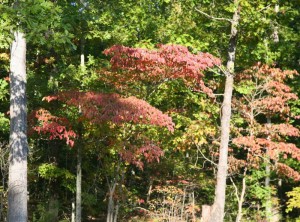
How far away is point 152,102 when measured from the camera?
35.1ft

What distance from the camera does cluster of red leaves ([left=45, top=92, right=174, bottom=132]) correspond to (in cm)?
707

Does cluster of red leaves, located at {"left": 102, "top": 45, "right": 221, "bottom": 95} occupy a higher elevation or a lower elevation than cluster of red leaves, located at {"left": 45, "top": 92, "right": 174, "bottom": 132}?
higher

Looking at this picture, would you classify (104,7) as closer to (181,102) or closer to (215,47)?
(215,47)

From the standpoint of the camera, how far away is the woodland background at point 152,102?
7668mm

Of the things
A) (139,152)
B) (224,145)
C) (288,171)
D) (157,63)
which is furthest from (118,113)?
(288,171)

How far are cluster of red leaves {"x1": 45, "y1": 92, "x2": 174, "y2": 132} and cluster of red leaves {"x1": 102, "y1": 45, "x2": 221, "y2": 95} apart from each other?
79cm

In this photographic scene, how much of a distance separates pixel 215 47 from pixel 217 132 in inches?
87.0

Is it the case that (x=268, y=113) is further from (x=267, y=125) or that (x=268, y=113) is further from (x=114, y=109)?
(x=114, y=109)

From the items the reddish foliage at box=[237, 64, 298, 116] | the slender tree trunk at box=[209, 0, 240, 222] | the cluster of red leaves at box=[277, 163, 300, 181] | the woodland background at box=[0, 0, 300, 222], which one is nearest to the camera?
the woodland background at box=[0, 0, 300, 222]

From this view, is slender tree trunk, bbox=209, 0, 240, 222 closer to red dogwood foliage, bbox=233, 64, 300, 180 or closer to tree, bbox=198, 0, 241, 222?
tree, bbox=198, 0, 241, 222

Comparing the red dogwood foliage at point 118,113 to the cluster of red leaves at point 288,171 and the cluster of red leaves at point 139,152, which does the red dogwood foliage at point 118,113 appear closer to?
the cluster of red leaves at point 139,152

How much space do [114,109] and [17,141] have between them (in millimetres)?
2053

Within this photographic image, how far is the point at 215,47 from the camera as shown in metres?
9.91

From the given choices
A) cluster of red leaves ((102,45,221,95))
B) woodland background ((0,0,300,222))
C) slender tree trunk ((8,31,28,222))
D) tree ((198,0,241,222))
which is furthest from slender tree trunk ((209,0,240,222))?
slender tree trunk ((8,31,28,222))
